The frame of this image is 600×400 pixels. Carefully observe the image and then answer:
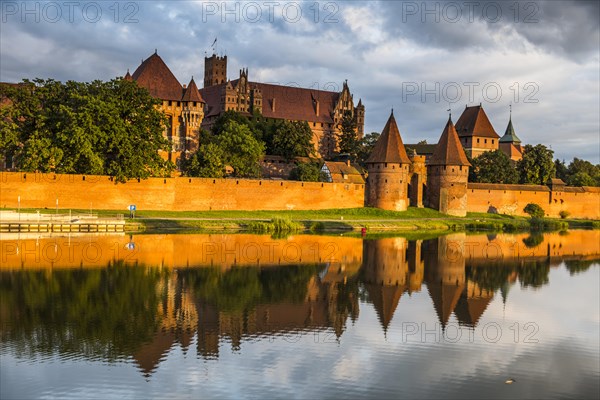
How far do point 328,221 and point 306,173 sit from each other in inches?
317

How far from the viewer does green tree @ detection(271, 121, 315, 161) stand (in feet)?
157

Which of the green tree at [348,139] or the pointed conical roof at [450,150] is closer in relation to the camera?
the pointed conical roof at [450,150]

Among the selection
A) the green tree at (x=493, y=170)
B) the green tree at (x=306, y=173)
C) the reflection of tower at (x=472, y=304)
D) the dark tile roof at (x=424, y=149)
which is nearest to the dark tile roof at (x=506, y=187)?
the green tree at (x=493, y=170)

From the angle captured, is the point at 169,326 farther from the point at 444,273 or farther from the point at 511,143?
the point at 511,143

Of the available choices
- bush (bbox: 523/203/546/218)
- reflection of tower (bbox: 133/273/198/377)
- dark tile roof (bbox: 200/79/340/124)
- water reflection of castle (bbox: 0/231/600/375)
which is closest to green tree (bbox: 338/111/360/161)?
dark tile roof (bbox: 200/79/340/124)

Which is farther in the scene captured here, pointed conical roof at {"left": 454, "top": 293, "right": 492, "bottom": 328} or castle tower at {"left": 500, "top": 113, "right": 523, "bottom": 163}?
castle tower at {"left": 500, "top": 113, "right": 523, "bottom": 163}

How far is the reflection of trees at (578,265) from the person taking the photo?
66.6 feet

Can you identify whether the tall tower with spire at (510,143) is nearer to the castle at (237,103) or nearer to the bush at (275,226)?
the castle at (237,103)

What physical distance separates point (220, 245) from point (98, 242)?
3945mm

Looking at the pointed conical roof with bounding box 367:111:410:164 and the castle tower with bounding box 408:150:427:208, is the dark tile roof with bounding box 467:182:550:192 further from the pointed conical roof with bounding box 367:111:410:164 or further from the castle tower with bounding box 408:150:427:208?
the pointed conical roof with bounding box 367:111:410:164

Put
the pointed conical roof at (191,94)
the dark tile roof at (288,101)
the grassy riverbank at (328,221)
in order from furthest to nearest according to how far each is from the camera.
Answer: the dark tile roof at (288,101), the pointed conical roof at (191,94), the grassy riverbank at (328,221)

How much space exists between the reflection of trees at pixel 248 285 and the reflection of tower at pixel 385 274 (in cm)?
149

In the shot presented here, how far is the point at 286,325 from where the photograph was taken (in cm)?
1155

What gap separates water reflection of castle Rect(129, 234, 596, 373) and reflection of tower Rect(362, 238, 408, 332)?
18mm
